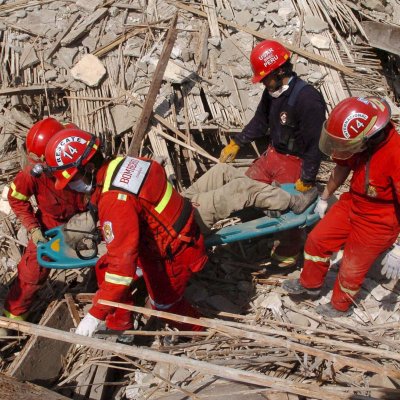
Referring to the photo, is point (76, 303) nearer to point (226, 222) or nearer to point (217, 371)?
point (226, 222)

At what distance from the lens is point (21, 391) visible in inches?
133

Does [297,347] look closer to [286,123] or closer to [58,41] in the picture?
[286,123]

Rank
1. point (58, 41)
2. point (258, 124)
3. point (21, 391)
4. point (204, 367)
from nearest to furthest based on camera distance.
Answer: point (204, 367)
point (21, 391)
point (258, 124)
point (58, 41)

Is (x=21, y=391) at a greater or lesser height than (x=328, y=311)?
greater

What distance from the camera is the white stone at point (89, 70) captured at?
6.59 metres

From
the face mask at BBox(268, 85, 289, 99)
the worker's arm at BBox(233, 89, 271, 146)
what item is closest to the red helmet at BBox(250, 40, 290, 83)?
the face mask at BBox(268, 85, 289, 99)

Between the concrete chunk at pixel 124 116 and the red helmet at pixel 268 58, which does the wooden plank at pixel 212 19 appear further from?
the red helmet at pixel 268 58

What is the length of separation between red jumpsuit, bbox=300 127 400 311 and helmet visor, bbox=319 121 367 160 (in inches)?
6.5

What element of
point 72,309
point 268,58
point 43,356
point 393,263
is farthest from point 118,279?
point 268,58

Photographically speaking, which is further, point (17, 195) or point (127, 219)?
point (17, 195)

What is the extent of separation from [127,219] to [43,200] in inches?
67.1

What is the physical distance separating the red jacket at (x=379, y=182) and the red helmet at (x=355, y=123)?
0.16 m

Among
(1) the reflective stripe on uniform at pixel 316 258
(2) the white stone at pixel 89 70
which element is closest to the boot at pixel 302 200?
(1) the reflective stripe on uniform at pixel 316 258

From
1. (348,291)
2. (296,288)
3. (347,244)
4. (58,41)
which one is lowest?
(296,288)
